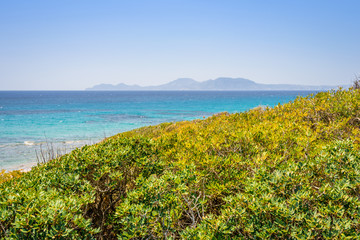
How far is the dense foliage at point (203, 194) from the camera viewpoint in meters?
2.48

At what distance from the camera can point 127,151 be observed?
4375mm

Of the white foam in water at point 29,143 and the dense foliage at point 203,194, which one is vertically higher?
the dense foliage at point 203,194

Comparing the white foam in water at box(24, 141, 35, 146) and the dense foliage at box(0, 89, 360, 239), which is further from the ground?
the dense foliage at box(0, 89, 360, 239)

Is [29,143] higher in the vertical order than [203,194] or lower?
lower

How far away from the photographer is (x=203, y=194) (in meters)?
3.49

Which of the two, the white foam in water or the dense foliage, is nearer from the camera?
the dense foliage

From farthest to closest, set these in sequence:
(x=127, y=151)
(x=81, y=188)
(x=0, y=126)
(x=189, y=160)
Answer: (x=0, y=126) → (x=127, y=151) → (x=189, y=160) → (x=81, y=188)

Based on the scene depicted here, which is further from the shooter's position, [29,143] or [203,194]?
Answer: [29,143]

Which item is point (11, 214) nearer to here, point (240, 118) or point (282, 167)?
point (282, 167)

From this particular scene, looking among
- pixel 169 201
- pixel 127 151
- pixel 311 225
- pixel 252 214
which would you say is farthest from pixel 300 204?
pixel 127 151

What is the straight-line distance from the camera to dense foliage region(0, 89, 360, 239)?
8.15 ft

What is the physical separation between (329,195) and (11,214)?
3.83 m

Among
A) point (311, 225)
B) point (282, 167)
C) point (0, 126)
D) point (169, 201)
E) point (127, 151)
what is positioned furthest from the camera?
point (0, 126)

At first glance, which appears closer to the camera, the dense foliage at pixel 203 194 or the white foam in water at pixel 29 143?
the dense foliage at pixel 203 194
